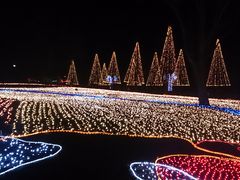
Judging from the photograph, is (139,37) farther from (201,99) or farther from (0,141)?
(0,141)

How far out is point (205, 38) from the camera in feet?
80.4

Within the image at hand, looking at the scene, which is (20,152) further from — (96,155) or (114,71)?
(114,71)

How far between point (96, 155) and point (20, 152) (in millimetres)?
1588

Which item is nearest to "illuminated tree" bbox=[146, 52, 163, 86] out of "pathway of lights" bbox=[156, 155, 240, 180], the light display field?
the light display field

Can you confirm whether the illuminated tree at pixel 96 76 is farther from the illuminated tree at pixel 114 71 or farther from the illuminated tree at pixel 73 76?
the illuminated tree at pixel 114 71

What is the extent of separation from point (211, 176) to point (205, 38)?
1812 cm

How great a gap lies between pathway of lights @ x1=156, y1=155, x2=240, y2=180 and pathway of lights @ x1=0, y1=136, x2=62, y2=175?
2.35 meters

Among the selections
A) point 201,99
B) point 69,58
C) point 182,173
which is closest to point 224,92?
point 201,99

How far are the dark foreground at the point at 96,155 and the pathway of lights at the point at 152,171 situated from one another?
0.49 ft

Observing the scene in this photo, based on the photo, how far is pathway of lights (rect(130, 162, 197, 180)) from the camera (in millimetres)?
7142

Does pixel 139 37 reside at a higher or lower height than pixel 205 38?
higher

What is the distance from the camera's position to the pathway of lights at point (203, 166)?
7402mm

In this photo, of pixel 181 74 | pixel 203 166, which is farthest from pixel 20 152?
pixel 181 74

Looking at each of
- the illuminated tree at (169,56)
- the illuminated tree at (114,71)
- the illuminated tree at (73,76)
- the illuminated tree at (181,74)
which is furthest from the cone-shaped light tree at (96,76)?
the illuminated tree at (169,56)
